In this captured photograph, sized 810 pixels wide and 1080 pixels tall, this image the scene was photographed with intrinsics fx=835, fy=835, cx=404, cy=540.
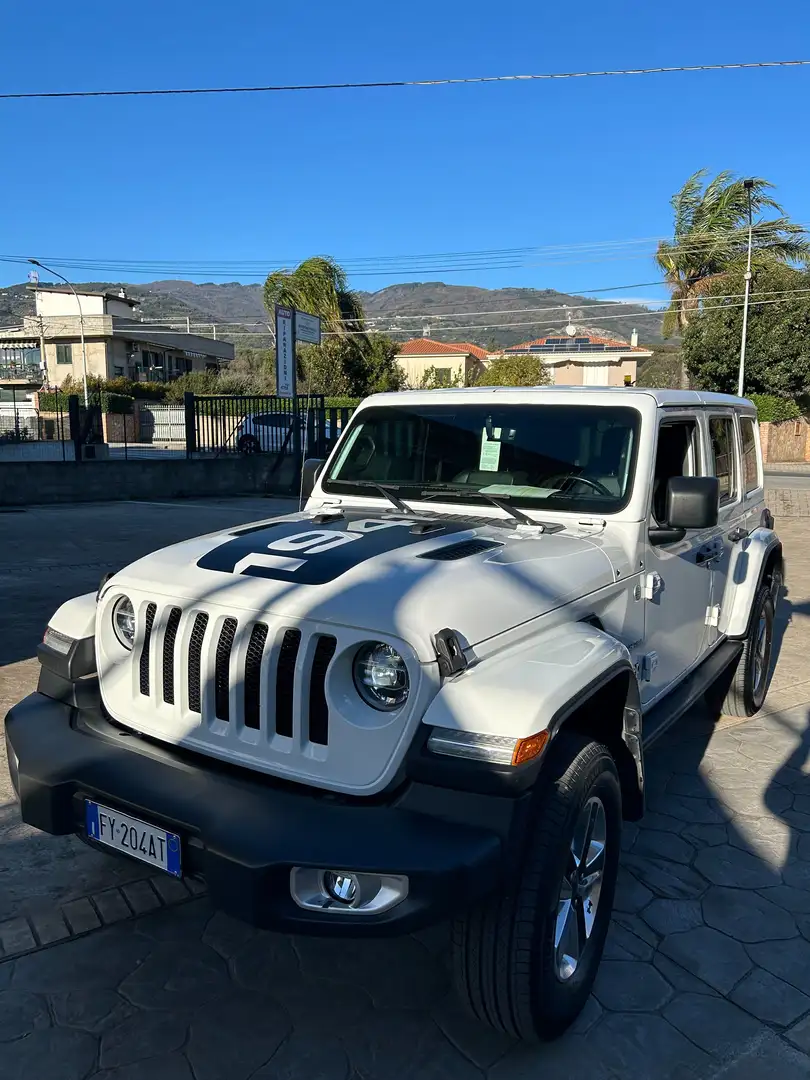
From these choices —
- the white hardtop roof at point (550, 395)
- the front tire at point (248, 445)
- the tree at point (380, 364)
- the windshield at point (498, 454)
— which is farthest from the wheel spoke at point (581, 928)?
the tree at point (380, 364)

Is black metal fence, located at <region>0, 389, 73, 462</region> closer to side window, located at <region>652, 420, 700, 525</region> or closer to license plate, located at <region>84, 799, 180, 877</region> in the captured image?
side window, located at <region>652, 420, 700, 525</region>

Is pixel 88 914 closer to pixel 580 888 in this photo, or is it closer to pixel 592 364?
pixel 580 888

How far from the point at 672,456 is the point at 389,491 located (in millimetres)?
1310

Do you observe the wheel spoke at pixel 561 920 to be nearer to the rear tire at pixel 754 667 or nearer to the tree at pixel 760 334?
the rear tire at pixel 754 667

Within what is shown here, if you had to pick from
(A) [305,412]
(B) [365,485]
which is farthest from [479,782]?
(A) [305,412]

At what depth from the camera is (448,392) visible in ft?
13.3

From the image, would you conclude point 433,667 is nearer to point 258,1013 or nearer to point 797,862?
point 258,1013

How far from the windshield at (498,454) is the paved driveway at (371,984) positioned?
1569 millimetres

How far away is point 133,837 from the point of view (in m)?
2.39

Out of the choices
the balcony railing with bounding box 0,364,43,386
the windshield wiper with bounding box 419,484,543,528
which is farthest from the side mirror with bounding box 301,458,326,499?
the balcony railing with bounding box 0,364,43,386

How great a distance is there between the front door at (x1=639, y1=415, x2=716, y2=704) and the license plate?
192 cm

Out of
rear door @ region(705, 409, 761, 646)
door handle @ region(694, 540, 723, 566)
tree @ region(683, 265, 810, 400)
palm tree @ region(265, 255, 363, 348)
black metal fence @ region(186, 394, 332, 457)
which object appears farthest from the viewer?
palm tree @ region(265, 255, 363, 348)

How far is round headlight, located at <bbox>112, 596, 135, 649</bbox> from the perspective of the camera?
2830 mm

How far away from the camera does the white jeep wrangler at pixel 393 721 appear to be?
2.09 m
